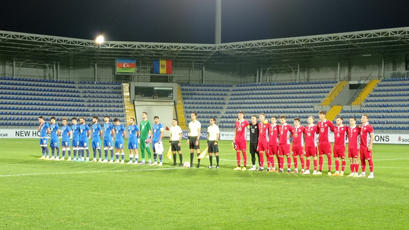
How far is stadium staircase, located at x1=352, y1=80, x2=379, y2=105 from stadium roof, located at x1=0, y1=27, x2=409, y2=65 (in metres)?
3.15

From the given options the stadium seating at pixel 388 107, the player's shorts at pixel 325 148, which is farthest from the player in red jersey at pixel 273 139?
the stadium seating at pixel 388 107

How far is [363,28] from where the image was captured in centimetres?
5356

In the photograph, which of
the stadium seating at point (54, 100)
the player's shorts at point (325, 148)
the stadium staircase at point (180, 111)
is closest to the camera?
Result: the player's shorts at point (325, 148)

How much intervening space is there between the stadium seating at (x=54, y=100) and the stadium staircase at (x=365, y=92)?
23.0 metres

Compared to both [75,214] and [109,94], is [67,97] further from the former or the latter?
[75,214]

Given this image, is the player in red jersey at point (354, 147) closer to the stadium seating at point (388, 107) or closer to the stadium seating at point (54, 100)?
the stadium seating at point (388, 107)

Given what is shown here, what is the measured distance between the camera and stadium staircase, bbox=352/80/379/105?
2035 inches

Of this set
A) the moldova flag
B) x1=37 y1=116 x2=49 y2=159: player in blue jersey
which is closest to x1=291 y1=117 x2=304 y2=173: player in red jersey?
x1=37 y1=116 x2=49 y2=159: player in blue jersey

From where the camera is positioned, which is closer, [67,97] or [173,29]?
[67,97]

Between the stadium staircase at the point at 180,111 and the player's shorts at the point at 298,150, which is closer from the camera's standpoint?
the player's shorts at the point at 298,150

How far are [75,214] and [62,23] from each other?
48646 mm

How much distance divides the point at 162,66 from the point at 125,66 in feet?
13.1

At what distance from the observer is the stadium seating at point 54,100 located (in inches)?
1978

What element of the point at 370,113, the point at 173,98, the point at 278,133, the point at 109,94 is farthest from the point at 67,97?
the point at 278,133
